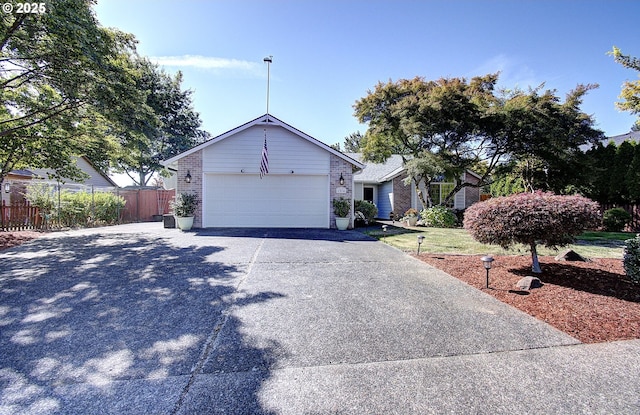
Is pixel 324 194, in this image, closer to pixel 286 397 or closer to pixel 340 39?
pixel 340 39

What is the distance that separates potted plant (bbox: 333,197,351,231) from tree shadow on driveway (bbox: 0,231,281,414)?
20.9ft

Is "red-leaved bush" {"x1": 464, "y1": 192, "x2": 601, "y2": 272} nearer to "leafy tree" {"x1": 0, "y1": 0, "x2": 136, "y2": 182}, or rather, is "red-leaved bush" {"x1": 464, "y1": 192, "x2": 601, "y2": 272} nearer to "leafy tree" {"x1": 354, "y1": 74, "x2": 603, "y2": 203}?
"leafy tree" {"x1": 354, "y1": 74, "x2": 603, "y2": 203}

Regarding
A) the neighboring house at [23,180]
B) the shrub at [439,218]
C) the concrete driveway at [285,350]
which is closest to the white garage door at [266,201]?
the neighboring house at [23,180]

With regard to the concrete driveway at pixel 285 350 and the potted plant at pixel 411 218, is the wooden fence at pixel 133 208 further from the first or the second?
the potted plant at pixel 411 218

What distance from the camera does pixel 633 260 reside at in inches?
179

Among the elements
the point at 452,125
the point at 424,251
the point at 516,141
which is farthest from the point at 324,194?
the point at 516,141

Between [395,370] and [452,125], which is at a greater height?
[452,125]

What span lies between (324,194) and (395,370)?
32.8 feet

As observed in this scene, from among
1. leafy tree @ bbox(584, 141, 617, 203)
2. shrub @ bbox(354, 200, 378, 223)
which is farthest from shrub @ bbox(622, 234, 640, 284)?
leafy tree @ bbox(584, 141, 617, 203)

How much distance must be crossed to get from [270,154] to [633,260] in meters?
10.6

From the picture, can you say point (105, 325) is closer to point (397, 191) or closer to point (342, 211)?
point (342, 211)

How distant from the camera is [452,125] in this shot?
13016 millimetres

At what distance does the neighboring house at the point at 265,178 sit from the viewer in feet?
38.3

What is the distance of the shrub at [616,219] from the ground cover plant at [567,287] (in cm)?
685
